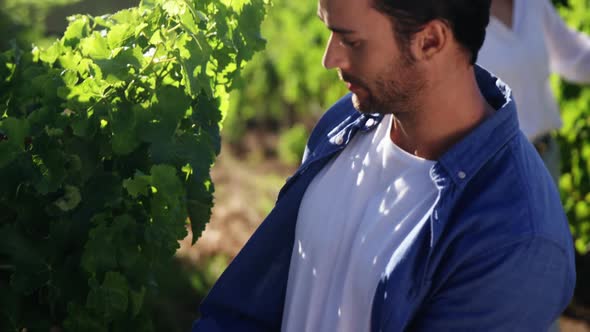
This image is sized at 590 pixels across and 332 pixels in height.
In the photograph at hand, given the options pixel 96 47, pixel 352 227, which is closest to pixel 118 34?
pixel 96 47

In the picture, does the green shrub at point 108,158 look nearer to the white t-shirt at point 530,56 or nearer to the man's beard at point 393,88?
the man's beard at point 393,88

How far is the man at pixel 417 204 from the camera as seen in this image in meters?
2.03

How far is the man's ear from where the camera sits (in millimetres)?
2164

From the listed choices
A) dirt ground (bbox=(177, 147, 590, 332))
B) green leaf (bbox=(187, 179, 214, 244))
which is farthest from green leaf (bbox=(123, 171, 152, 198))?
dirt ground (bbox=(177, 147, 590, 332))

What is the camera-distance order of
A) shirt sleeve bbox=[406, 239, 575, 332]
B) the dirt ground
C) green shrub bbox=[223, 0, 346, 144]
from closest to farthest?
shirt sleeve bbox=[406, 239, 575, 332]
the dirt ground
green shrub bbox=[223, 0, 346, 144]

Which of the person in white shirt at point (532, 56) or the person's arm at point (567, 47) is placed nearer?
the person in white shirt at point (532, 56)

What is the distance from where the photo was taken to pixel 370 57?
2.18 metres

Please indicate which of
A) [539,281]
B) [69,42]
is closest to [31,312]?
[69,42]

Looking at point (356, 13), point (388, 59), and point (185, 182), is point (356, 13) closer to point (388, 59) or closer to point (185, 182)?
point (388, 59)

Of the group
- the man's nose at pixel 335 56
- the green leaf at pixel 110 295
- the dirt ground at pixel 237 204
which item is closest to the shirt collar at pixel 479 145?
the man's nose at pixel 335 56

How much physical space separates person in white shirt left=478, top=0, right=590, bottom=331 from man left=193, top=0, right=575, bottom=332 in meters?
1.34

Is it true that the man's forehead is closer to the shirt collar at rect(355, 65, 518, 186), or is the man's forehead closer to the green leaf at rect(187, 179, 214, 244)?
the shirt collar at rect(355, 65, 518, 186)

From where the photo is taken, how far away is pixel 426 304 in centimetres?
211

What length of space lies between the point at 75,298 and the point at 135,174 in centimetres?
36
